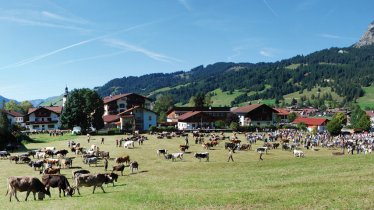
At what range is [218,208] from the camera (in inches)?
810

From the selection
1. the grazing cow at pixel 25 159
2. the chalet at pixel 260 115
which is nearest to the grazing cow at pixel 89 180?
the grazing cow at pixel 25 159

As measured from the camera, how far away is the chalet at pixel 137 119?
355 ft

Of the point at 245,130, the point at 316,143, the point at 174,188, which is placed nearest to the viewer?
the point at 174,188

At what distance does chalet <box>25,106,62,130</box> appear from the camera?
12200cm

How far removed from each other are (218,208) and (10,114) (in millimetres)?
137921

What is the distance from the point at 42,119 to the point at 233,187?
110 m

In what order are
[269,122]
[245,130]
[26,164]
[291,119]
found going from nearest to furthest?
1. [26,164]
2. [245,130]
3. [269,122]
4. [291,119]

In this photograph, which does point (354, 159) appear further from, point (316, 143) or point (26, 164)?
point (26, 164)

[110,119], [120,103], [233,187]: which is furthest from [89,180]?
[120,103]

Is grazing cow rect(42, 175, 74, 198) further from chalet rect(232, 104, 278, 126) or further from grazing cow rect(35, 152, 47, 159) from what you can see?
chalet rect(232, 104, 278, 126)

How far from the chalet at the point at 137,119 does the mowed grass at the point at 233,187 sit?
6594cm

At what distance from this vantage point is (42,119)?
4931 inches

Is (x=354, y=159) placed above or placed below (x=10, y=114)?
below

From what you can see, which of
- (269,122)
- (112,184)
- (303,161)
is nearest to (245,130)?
(269,122)
